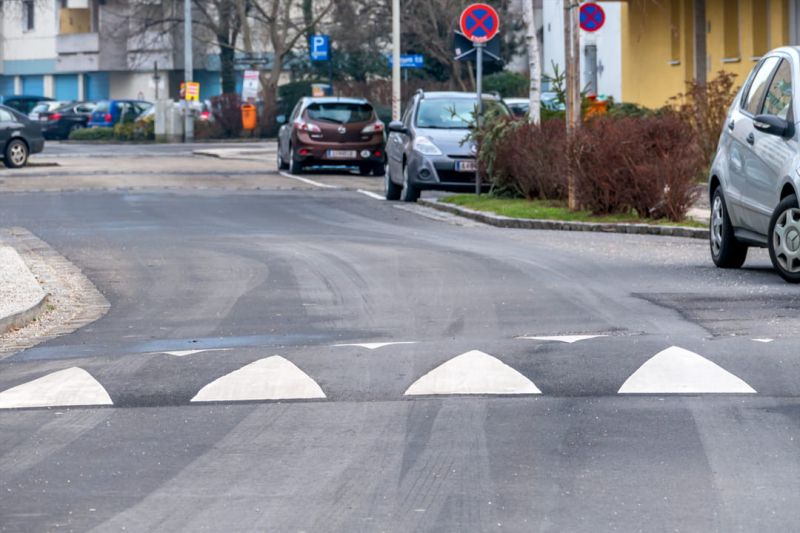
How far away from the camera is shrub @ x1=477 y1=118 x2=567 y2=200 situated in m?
20.0

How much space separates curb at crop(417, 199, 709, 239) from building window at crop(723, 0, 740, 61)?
11.2 meters

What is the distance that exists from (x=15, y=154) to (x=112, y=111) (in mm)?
30554

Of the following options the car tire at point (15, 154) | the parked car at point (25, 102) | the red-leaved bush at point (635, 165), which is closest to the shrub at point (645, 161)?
the red-leaved bush at point (635, 165)

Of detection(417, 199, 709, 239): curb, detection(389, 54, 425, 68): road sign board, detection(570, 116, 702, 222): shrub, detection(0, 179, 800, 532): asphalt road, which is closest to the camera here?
detection(0, 179, 800, 532): asphalt road

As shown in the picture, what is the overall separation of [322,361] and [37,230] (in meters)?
10.9

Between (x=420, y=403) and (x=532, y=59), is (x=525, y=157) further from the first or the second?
(x=420, y=403)

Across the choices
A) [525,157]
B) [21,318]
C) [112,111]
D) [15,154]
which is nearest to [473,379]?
[21,318]

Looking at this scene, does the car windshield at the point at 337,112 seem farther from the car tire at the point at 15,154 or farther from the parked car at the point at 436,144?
the car tire at the point at 15,154

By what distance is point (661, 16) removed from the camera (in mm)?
33688

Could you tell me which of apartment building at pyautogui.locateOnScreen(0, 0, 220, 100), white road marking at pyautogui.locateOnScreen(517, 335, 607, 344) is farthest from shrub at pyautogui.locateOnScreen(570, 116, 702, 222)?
apartment building at pyautogui.locateOnScreen(0, 0, 220, 100)

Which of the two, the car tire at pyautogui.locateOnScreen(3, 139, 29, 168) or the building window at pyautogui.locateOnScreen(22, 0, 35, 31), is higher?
the building window at pyautogui.locateOnScreen(22, 0, 35, 31)

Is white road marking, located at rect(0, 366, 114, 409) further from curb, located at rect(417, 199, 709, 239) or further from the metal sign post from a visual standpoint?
the metal sign post

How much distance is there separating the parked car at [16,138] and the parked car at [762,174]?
24.9m

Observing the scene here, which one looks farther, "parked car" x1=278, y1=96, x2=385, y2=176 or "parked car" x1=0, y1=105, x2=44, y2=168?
"parked car" x1=0, y1=105, x2=44, y2=168
